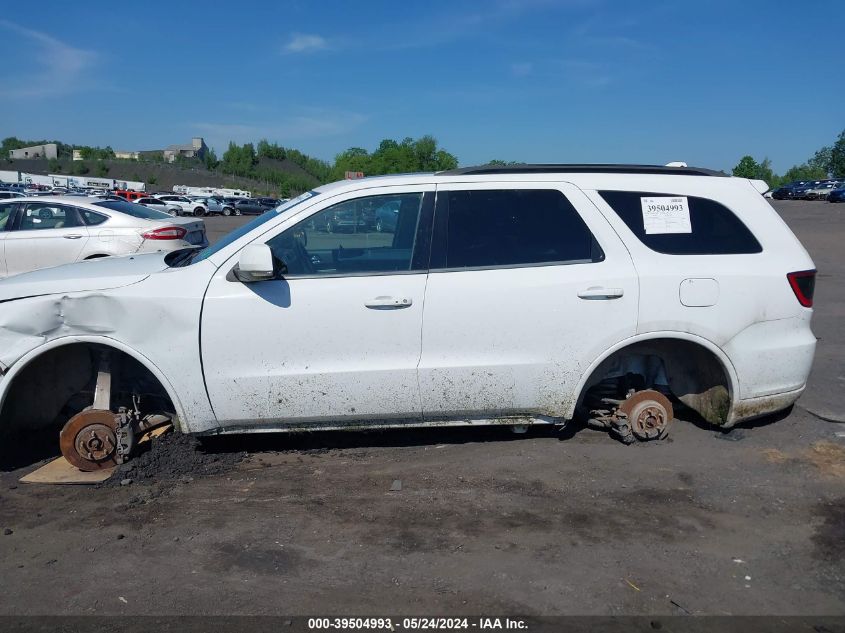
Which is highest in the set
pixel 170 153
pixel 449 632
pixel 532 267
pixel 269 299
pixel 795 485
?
pixel 170 153

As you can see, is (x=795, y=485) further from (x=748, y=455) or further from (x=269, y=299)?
(x=269, y=299)

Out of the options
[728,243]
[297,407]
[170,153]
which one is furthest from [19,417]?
[170,153]

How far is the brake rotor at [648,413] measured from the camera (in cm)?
486

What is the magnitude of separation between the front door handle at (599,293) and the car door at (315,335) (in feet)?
3.28

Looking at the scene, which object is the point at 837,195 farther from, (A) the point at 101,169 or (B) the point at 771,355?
(A) the point at 101,169

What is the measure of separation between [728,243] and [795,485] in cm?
154

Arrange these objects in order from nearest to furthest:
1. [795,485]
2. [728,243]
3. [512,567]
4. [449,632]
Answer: [449,632] → [512,567] → [795,485] → [728,243]

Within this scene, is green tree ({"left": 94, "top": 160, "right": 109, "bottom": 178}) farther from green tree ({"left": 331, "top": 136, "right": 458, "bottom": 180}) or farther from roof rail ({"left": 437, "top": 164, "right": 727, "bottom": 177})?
roof rail ({"left": 437, "top": 164, "right": 727, "bottom": 177})

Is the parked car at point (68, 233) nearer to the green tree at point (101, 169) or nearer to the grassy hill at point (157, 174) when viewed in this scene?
the grassy hill at point (157, 174)

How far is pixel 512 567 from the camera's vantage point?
11.3 feet

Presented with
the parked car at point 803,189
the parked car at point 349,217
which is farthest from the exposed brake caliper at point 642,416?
the parked car at point 803,189

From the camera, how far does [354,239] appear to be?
4.61m

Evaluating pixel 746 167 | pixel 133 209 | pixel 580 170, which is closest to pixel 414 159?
pixel 133 209

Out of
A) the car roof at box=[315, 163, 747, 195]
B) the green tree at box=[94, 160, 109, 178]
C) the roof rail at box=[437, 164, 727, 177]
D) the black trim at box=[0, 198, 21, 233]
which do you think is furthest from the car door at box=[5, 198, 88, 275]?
the green tree at box=[94, 160, 109, 178]
